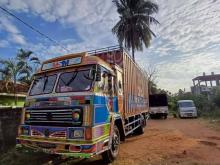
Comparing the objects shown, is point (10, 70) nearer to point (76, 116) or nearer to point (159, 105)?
point (76, 116)

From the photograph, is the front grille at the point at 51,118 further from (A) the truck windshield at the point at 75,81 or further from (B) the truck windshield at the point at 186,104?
(B) the truck windshield at the point at 186,104

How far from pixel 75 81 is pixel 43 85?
1137 millimetres

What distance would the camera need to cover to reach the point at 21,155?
284 inches

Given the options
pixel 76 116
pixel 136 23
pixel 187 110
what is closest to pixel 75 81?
pixel 76 116

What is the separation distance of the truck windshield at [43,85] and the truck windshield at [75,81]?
0.91 feet

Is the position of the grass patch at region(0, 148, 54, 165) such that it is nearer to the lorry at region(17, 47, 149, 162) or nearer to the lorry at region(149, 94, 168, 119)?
the lorry at region(17, 47, 149, 162)

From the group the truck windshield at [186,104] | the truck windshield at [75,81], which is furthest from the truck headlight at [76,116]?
the truck windshield at [186,104]

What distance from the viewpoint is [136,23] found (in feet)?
84.5

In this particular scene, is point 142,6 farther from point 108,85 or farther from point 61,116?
point 61,116

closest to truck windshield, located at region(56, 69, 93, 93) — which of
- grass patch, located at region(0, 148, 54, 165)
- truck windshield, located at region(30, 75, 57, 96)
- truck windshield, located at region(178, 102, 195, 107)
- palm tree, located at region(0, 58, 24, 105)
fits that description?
truck windshield, located at region(30, 75, 57, 96)

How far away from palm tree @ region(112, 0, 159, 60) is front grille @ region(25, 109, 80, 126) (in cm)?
2072

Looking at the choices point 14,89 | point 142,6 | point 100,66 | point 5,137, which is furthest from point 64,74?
point 142,6

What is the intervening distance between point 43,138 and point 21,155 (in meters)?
2.25

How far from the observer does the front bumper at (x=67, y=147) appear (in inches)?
198
